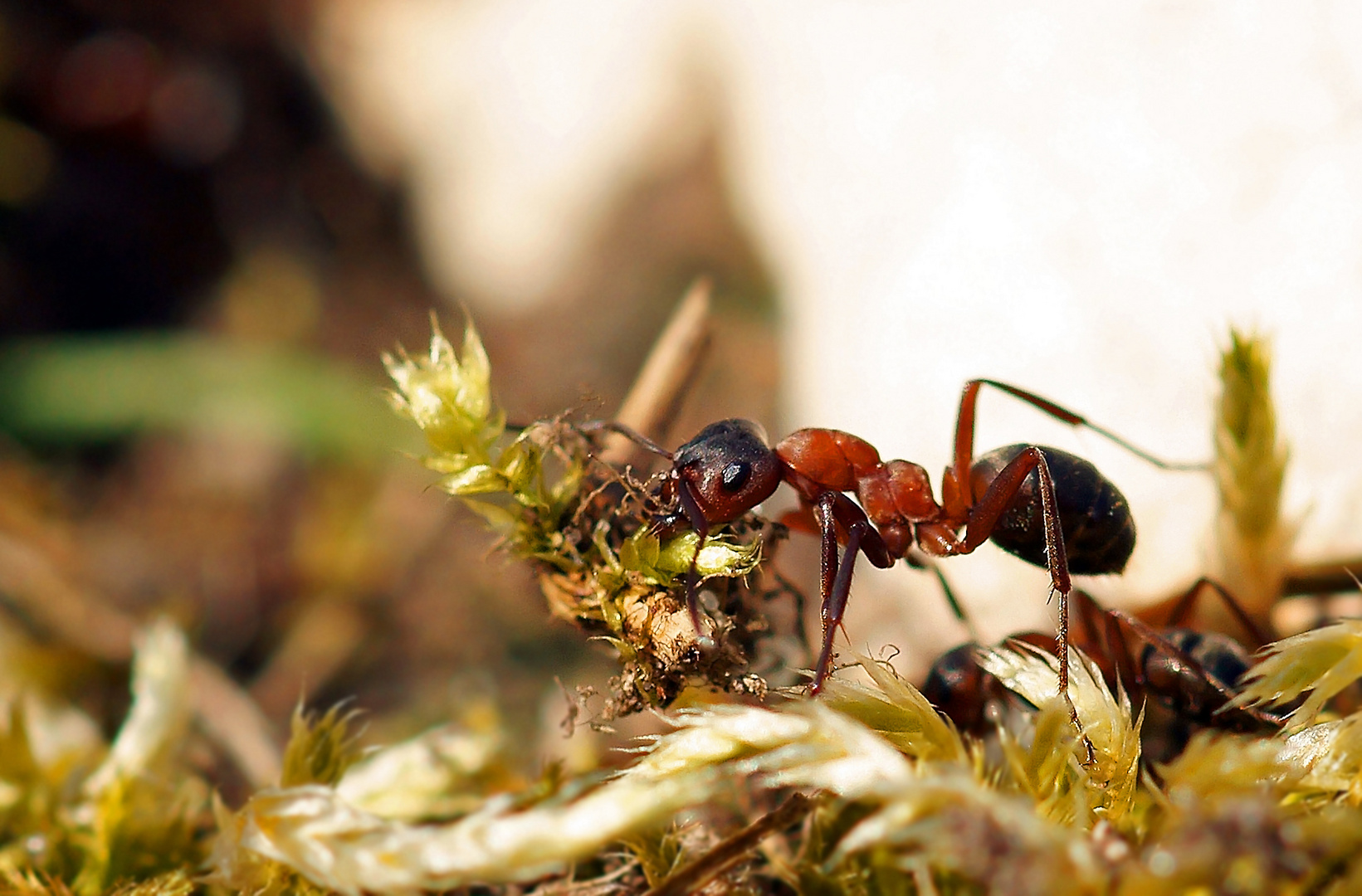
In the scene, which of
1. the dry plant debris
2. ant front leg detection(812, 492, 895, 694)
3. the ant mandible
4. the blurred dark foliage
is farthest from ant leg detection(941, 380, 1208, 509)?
the blurred dark foliage

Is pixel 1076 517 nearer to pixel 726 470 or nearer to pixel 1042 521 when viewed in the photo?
pixel 1042 521

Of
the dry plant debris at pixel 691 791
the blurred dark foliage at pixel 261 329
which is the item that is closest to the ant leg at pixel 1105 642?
the dry plant debris at pixel 691 791

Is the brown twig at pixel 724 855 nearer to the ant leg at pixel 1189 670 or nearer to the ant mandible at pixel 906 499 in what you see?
the ant mandible at pixel 906 499

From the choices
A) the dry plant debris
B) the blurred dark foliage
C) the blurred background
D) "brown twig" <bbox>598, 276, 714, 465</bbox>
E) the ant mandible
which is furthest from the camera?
the blurred dark foliage

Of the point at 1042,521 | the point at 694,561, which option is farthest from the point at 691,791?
the point at 1042,521

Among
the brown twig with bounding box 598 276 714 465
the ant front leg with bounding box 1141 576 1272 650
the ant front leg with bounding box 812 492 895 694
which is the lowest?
the ant front leg with bounding box 1141 576 1272 650

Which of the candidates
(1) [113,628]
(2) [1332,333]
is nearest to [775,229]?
(2) [1332,333]

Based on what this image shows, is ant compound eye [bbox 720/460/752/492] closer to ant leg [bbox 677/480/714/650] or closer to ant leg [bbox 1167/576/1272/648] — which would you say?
ant leg [bbox 677/480/714/650]
